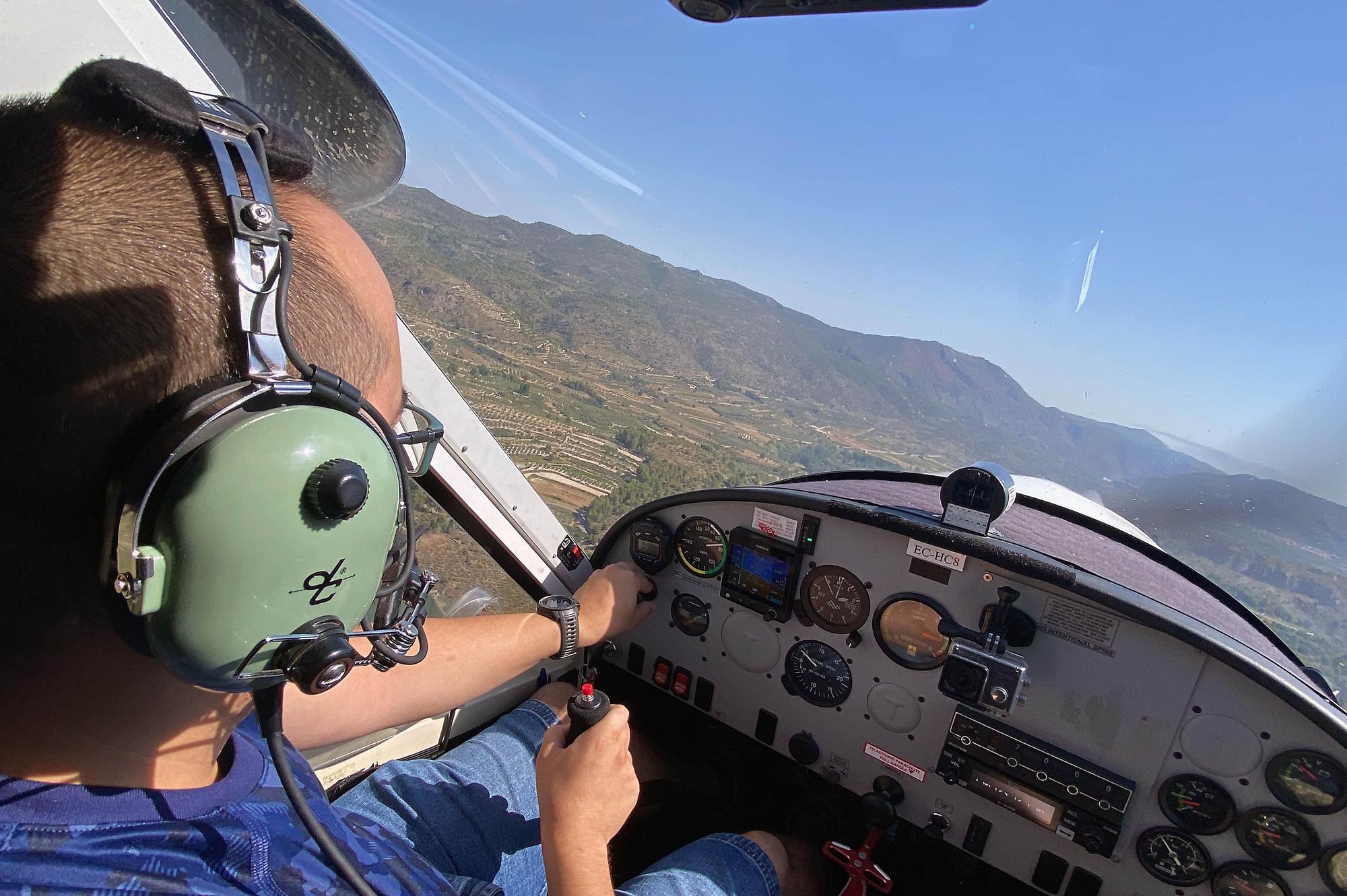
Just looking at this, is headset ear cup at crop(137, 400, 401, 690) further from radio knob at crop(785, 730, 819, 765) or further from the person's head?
radio knob at crop(785, 730, 819, 765)

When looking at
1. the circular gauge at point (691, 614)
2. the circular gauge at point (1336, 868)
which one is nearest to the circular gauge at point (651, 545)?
the circular gauge at point (691, 614)

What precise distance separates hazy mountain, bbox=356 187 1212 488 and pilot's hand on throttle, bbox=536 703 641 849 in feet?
4.39

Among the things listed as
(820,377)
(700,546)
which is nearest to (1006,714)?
(700,546)

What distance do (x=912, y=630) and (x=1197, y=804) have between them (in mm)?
899

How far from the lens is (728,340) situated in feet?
13.8

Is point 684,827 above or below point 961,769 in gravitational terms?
below

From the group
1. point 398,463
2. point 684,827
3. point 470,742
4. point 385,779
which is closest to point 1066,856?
point 684,827

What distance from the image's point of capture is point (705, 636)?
9.50 ft

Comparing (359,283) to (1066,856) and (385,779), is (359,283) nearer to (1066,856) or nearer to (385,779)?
(385,779)

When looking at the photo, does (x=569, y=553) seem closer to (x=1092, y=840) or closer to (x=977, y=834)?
(x=977, y=834)

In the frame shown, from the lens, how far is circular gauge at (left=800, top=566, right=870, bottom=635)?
7.97 feet

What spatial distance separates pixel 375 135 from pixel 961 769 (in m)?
2.62

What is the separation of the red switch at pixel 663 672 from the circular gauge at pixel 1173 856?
5.70 feet

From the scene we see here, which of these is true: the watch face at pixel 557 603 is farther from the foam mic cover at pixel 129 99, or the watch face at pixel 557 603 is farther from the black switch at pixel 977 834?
the foam mic cover at pixel 129 99
